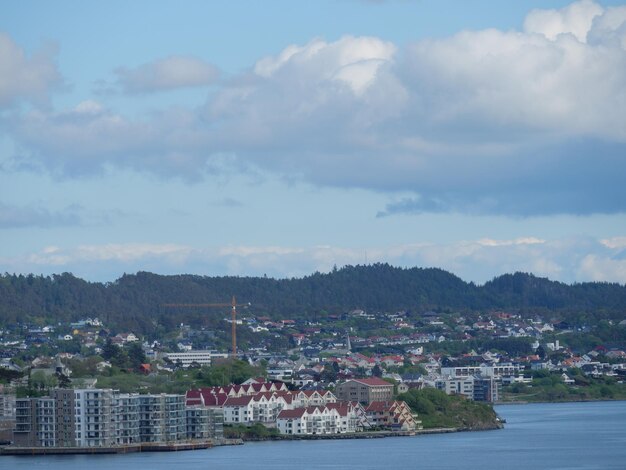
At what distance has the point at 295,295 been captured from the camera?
14312cm

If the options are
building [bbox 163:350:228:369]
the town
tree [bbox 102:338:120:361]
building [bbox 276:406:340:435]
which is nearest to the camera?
the town

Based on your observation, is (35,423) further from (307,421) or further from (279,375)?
(279,375)

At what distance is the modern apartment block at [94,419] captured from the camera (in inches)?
1703

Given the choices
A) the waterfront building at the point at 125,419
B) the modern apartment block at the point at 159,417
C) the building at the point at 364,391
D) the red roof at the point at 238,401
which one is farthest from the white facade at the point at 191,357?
the waterfront building at the point at 125,419

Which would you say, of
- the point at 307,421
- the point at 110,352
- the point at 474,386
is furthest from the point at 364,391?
the point at 110,352

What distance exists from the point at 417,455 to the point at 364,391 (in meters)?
14.6

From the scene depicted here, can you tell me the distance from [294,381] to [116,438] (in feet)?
74.8

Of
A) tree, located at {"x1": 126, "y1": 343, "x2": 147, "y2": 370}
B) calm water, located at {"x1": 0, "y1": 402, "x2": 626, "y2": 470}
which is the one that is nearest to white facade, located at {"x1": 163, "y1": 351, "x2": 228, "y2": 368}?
tree, located at {"x1": 126, "y1": 343, "x2": 147, "y2": 370}

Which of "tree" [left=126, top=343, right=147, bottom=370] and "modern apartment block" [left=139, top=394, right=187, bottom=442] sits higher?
"tree" [left=126, top=343, right=147, bottom=370]

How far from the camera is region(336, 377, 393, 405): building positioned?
55750 millimetres

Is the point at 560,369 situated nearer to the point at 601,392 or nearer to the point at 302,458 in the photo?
the point at 601,392

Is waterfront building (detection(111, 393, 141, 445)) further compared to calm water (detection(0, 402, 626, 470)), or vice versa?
waterfront building (detection(111, 393, 141, 445))

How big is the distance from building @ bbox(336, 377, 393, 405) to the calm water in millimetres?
4520

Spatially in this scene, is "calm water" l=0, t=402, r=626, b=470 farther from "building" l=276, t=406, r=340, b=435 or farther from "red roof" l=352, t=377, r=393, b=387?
"red roof" l=352, t=377, r=393, b=387
